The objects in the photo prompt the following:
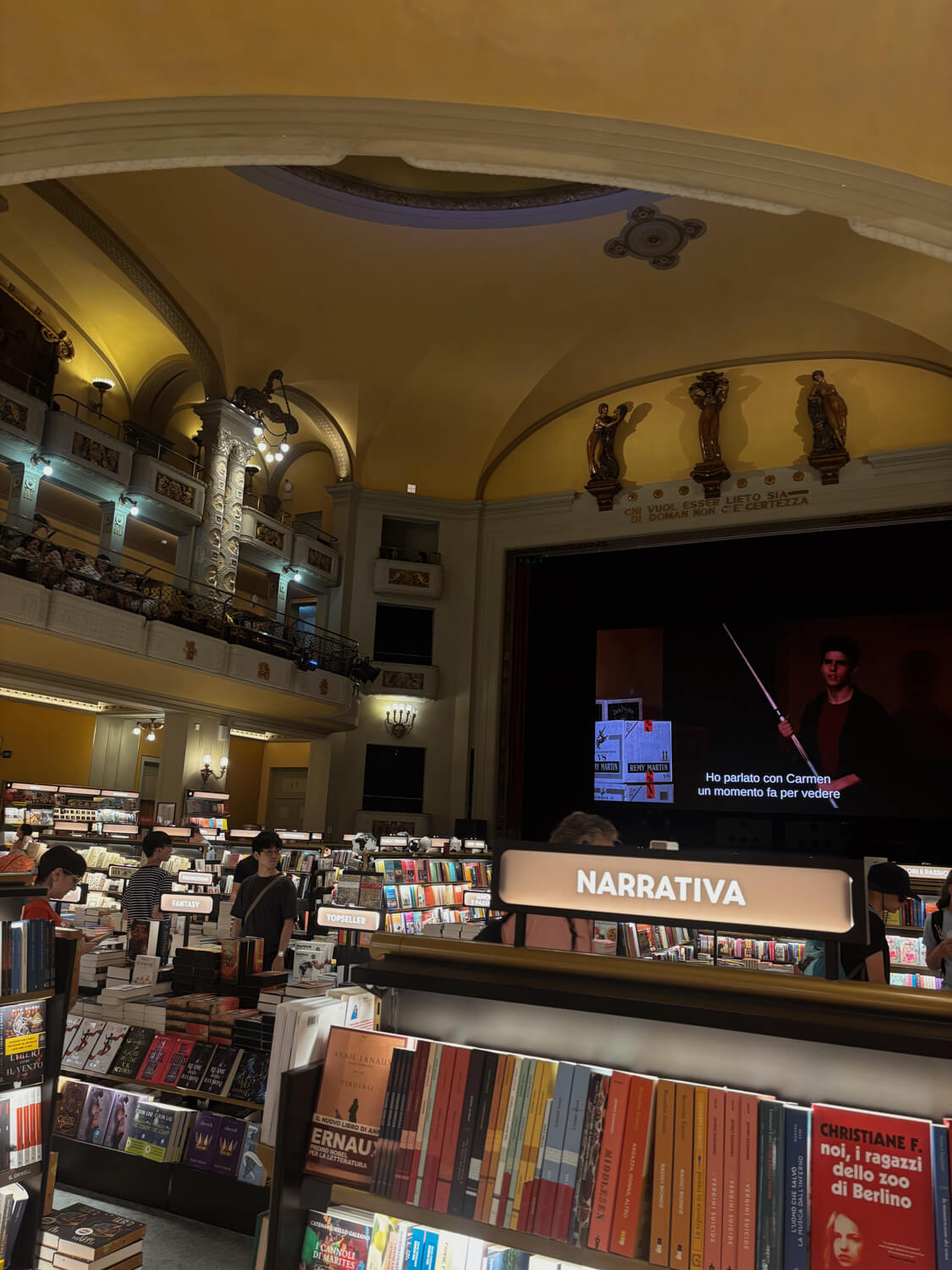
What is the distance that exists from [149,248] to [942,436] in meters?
13.8

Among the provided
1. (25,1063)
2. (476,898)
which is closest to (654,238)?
(476,898)

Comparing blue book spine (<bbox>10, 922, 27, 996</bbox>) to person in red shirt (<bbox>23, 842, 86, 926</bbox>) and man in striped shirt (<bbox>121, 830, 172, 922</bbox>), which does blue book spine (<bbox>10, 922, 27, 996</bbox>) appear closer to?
person in red shirt (<bbox>23, 842, 86, 926</bbox>)

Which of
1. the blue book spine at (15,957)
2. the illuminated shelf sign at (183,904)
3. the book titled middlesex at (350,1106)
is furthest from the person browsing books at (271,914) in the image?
the book titled middlesex at (350,1106)

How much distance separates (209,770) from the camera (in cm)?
1650

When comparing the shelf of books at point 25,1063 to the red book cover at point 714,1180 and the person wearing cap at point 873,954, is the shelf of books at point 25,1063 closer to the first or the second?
the red book cover at point 714,1180

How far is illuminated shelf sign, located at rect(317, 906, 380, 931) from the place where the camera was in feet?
15.4

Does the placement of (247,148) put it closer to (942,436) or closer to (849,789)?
(849,789)

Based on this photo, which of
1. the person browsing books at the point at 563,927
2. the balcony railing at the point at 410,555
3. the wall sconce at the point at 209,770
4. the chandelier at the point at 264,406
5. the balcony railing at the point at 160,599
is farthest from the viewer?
the balcony railing at the point at 410,555

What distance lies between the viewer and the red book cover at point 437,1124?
1844 millimetres

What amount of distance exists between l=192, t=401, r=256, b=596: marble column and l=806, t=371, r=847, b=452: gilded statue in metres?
10.4

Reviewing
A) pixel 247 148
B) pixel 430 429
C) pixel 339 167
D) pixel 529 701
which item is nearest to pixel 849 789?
pixel 529 701

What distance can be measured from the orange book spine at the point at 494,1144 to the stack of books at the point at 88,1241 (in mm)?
2057

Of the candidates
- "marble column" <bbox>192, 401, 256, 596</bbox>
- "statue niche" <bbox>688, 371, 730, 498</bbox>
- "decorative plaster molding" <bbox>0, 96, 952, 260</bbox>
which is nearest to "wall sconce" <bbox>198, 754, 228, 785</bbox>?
"marble column" <bbox>192, 401, 256, 596</bbox>

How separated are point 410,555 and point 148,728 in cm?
689
